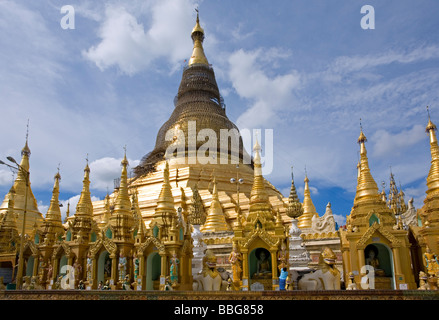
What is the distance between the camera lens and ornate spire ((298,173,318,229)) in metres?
29.0

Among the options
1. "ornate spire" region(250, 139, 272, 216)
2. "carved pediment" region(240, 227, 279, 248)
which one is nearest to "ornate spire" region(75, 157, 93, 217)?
"ornate spire" region(250, 139, 272, 216)

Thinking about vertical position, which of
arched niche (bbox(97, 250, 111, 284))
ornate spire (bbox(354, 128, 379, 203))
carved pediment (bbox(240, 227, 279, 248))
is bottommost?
arched niche (bbox(97, 250, 111, 284))

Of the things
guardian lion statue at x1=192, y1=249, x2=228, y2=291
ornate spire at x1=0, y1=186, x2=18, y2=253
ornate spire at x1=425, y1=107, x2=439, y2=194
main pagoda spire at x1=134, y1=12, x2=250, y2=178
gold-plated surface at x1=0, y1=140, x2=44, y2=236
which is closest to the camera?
guardian lion statue at x1=192, y1=249, x2=228, y2=291

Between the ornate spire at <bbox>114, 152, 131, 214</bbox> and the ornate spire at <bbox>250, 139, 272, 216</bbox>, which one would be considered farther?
the ornate spire at <bbox>114, 152, 131, 214</bbox>

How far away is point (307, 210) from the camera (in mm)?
30875

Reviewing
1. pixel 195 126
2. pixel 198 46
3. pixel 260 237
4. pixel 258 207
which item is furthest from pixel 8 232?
pixel 198 46

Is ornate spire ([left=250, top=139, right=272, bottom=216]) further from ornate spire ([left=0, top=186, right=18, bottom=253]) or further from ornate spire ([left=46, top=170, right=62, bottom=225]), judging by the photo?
ornate spire ([left=0, top=186, right=18, bottom=253])

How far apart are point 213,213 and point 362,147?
11.9 metres

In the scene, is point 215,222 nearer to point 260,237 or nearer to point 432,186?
point 260,237

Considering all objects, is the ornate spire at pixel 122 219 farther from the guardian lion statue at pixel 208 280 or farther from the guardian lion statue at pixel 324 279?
the guardian lion statue at pixel 324 279

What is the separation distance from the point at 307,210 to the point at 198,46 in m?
34.2

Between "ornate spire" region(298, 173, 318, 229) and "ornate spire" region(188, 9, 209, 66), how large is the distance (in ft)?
93.8

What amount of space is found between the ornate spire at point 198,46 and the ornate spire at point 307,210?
28.6 metres

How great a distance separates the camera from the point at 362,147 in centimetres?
2136
